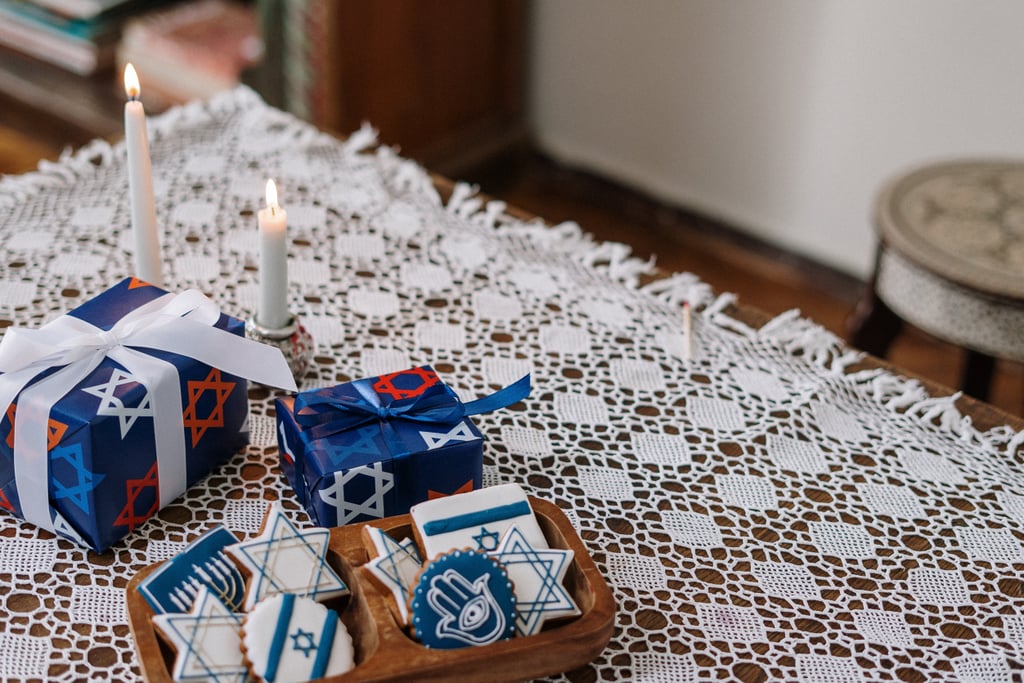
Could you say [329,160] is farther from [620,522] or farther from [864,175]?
[864,175]

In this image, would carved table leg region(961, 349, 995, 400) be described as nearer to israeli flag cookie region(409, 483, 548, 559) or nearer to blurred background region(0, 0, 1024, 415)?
blurred background region(0, 0, 1024, 415)

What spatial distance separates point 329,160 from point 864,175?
121 cm

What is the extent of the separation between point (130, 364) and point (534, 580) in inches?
12.3

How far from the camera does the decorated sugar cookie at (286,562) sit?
0.67m

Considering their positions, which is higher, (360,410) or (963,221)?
(360,410)

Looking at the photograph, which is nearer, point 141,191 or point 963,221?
point 141,191

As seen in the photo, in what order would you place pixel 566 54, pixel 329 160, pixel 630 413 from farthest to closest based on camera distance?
1. pixel 566 54
2. pixel 329 160
3. pixel 630 413

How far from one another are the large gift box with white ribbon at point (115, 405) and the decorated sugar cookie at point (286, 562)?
120 mm

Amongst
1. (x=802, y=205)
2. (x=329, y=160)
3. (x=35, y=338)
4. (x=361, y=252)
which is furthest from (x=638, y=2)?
(x=35, y=338)

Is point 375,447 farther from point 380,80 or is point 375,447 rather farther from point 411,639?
point 380,80

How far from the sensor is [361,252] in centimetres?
112


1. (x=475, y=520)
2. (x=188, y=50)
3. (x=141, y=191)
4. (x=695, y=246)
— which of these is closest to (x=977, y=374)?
(x=695, y=246)

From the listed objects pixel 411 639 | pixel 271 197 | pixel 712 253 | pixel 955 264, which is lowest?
pixel 712 253

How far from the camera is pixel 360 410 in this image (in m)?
0.78
